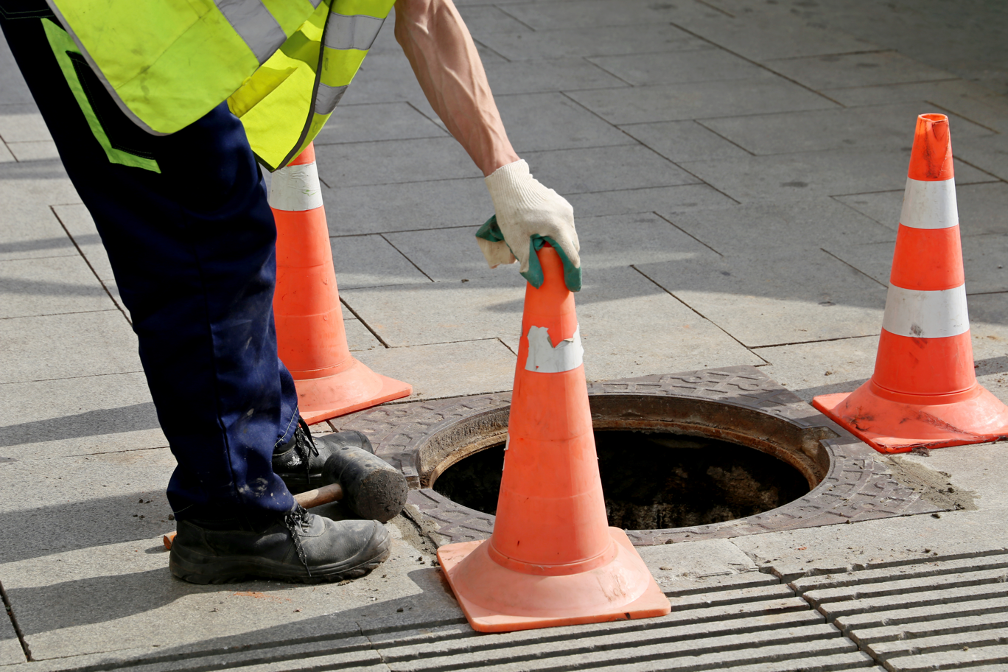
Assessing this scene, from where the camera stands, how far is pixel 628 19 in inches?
402

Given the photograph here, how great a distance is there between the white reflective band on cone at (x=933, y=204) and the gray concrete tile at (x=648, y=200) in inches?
89.6

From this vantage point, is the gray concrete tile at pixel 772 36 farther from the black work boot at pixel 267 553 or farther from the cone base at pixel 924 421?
the black work boot at pixel 267 553

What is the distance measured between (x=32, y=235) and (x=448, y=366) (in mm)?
2368

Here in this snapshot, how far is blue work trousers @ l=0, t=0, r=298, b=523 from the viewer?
2756 millimetres

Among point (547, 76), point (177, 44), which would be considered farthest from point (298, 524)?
point (547, 76)

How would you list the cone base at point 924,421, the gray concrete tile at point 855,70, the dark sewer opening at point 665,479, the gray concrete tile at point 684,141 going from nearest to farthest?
the cone base at point 924,421 < the dark sewer opening at point 665,479 < the gray concrete tile at point 684,141 < the gray concrete tile at point 855,70

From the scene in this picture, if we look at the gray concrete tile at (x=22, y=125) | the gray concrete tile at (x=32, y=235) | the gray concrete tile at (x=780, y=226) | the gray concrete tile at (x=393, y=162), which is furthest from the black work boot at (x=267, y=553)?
the gray concrete tile at (x=22, y=125)

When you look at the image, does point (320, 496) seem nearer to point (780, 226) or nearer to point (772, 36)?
point (780, 226)

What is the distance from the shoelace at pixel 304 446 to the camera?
3.56 meters

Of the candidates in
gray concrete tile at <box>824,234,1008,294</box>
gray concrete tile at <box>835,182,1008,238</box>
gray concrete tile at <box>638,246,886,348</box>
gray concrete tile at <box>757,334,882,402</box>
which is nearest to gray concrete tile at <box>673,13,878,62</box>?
gray concrete tile at <box>835,182,1008,238</box>

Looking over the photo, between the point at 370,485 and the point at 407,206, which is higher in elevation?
the point at 407,206

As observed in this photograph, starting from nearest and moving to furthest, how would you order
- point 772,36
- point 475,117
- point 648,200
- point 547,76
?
point 475,117, point 648,200, point 547,76, point 772,36

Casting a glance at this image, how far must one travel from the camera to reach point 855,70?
8.63 meters

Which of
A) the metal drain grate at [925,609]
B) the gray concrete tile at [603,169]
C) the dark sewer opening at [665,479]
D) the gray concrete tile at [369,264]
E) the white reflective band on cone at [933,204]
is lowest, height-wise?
the dark sewer opening at [665,479]
